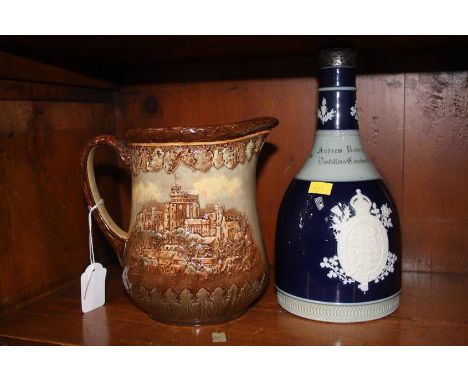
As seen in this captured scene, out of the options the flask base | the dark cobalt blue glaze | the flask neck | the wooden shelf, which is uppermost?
the flask neck

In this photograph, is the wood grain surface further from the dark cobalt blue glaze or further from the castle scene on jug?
the castle scene on jug

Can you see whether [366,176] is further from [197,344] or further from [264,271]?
[197,344]

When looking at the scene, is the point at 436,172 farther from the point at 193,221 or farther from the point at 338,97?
the point at 193,221

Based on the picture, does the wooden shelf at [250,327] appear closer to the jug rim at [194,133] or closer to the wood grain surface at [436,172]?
the wood grain surface at [436,172]

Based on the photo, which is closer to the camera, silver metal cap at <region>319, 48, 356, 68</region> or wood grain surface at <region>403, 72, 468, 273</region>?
silver metal cap at <region>319, 48, 356, 68</region>

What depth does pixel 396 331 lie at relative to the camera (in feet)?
2.05

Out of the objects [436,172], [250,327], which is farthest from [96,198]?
[436,172]

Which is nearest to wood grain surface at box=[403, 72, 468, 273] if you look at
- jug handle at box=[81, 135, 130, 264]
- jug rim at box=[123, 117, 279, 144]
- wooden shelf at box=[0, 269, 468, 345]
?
wooden shelf at box=[0, 269, 468, 345]

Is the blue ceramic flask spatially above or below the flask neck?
below

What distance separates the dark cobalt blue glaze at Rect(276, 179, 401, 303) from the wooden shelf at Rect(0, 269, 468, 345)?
0.04 metres

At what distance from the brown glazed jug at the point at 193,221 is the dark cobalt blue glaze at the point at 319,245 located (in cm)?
6

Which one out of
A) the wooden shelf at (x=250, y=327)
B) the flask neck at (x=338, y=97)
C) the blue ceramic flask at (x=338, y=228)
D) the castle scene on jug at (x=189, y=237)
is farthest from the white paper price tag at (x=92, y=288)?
the flask neck at (x=338, y=97)

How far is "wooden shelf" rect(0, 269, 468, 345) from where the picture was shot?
1.99 feet
